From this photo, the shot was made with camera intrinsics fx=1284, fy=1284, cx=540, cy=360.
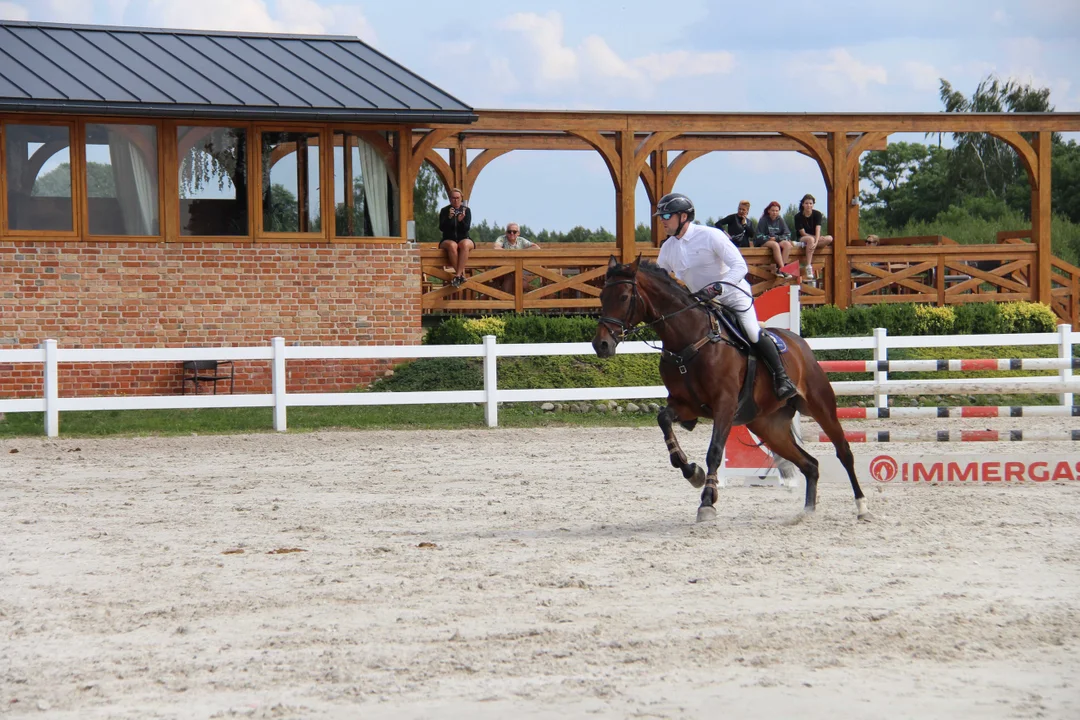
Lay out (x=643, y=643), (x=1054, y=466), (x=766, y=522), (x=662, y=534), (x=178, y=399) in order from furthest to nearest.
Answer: (x=178, y=399) → (x=1054, y=466) → (x=766, y=522) → (x=662, y=534) → (x=643, y=643)

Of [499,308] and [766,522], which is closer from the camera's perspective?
[766,522]

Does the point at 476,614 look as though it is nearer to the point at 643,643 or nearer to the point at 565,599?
the point at 565,599

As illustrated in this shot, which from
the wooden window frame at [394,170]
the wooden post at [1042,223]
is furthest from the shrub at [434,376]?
the wooden post at [1042,223]

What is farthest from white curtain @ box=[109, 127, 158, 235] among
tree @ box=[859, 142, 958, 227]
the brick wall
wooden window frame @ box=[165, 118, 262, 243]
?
tree @ box=[859, 142, 958, 227]

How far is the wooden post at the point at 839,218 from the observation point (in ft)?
72.4

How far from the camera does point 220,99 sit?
18141mm

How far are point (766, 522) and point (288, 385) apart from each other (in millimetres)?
11189

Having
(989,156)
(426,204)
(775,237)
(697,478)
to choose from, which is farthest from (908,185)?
(697,478)

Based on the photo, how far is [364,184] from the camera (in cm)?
1953

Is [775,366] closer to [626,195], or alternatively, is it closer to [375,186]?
[375,186]

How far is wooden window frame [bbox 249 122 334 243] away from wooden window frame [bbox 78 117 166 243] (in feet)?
4.23

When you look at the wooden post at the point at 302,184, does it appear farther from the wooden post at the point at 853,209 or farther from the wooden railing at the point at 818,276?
the wooden post at the point at 853,209

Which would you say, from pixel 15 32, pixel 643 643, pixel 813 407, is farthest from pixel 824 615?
pixel 15 32

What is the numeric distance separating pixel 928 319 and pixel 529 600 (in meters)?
16.6
